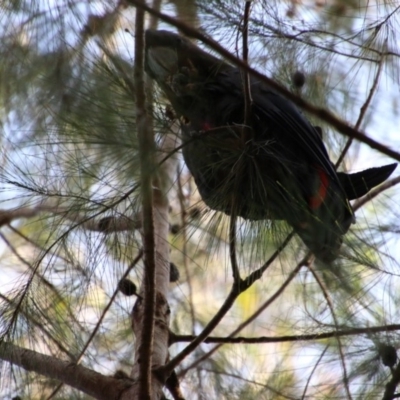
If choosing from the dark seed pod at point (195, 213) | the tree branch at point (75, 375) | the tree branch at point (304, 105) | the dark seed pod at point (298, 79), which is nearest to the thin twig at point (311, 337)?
the tree branch at point (75, 375)

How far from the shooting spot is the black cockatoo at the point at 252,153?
1.95 meters

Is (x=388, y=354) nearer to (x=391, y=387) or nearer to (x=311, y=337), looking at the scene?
(x=391, y=387)

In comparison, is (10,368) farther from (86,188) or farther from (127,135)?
(127,135)

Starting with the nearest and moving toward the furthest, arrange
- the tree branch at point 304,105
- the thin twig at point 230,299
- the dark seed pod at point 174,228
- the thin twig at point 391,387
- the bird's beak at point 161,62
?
the tree branch at point 304,105 < the thin twig at point 391,387 < the thin twig at point 230,299 < the bird's beak at point 161,62 < the dark seed pod at point 174,228

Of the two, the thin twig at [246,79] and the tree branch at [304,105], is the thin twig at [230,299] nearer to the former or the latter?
the thin twig at [246,79]

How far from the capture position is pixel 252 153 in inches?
75.8

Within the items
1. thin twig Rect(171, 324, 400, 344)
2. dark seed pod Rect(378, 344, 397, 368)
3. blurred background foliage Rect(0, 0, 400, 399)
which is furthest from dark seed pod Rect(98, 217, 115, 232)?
dark seed pod Rect(378, 344, 397, 368)

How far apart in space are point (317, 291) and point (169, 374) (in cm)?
60

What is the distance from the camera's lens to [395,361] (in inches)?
82.4

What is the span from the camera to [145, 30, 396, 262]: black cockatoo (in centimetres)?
195

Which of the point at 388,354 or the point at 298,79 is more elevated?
the point at 298,79

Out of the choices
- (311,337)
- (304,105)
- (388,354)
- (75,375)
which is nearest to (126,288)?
(75,375)

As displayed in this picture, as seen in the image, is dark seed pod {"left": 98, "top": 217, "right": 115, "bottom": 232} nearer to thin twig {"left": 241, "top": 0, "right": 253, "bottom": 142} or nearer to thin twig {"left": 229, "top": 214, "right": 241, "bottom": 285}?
thin twig {"left": 229, "top": 214, "right": 241, "bottom": 285}

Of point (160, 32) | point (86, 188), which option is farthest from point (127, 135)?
point (160, 32)
